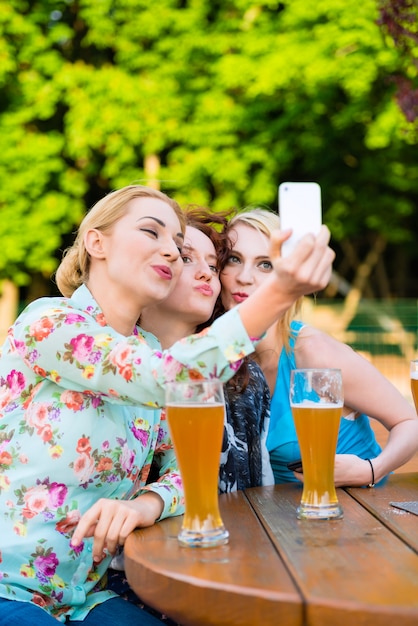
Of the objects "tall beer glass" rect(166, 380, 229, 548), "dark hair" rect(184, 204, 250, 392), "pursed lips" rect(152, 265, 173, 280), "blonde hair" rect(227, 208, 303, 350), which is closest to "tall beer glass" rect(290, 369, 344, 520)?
"tall beer glass" rect(166, 380, 229, 548)

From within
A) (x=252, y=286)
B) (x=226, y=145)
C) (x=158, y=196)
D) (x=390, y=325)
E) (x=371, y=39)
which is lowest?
(x=390, y=325)

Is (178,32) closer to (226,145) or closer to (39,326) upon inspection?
(226,145)

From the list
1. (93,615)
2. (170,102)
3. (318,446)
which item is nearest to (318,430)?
(318,446)

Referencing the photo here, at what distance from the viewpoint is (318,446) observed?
74.1 inches

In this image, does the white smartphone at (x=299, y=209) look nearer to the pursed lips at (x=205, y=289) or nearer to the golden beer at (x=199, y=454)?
the golden beer at (x=199, y=454)

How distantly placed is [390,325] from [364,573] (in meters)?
11.8

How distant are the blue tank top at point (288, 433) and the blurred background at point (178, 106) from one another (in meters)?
11.1

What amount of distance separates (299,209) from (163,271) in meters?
0.65

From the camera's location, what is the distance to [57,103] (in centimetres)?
1673

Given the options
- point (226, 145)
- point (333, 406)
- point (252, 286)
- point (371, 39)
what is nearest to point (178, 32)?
point (226, 145)

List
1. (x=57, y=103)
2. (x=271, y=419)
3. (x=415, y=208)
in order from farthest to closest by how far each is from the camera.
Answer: (x=415, y=208) → (x=57, y=103) → (x=271, y=419)

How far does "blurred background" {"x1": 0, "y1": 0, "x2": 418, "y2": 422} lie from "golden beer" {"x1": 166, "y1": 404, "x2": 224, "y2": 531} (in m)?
12.3

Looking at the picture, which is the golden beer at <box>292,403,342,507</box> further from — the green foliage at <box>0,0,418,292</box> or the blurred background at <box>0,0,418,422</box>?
the green foliage at <box>0,0,418,292</box>

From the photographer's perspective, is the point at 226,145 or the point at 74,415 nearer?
the point at 74,415
